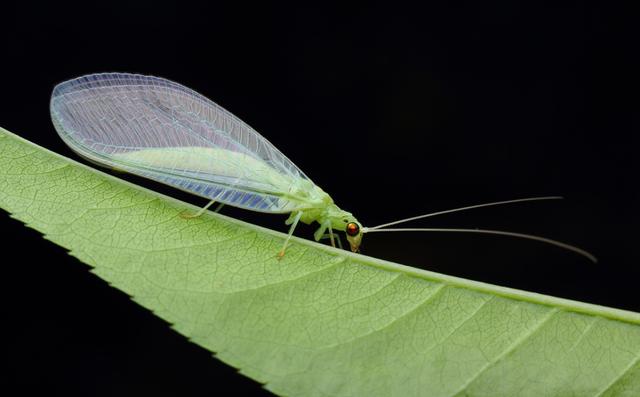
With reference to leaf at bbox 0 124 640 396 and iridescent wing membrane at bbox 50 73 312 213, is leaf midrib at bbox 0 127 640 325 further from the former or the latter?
iridescent wing membrane at bbox 50 73 312 213

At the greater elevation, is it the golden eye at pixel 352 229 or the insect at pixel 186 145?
the insect at pixel 186 145

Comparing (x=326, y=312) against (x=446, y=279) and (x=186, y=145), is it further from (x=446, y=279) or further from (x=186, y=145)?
(x=186, y=145)

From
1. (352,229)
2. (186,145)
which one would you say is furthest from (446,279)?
(186,145)

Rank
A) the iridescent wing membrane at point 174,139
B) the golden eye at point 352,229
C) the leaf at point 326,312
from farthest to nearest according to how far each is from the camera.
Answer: the golden eye at point 352,229 → the iridescent wing membrane at point 174,139 → the leaf at point 326,312

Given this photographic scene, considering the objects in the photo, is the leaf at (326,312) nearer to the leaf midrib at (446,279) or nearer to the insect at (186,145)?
the leaf midrib at (446,279)

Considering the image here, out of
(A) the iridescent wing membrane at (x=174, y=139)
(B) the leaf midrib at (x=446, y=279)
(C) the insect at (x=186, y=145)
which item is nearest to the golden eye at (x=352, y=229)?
(C) the insect at (x=186, y=145)

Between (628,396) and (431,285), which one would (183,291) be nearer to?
(431,285)

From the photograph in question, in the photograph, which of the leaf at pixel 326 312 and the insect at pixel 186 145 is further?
the insect at pixel 186 145
